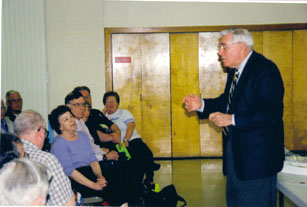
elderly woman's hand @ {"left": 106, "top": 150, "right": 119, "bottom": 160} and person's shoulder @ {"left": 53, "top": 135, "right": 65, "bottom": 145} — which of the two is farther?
elderly woman's hand @ {"left": 106, "top": 150, "right": 119, "bottom": 160}

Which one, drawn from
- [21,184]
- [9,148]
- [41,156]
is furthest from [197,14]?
[21,184]

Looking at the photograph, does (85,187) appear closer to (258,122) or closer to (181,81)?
(258,122)

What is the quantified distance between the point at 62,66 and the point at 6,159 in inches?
166

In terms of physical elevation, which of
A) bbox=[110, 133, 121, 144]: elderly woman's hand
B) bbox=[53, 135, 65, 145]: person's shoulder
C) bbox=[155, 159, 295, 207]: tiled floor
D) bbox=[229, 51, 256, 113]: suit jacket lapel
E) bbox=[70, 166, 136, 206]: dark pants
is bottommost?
bbox=[155, 159, 295, 207]: tiled floor

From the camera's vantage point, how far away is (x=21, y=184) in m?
1.17

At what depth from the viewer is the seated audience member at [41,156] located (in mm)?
1835

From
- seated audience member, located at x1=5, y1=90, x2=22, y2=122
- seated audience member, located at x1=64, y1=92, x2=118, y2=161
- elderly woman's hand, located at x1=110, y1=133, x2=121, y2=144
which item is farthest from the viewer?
seated audience member, located at x1=5, y1=90, x2=22, y2=122

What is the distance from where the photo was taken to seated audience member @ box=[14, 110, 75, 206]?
183cm

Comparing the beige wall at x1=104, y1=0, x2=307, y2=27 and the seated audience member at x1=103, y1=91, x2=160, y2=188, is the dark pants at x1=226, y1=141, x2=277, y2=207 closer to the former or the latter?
the seated audience member at x1=103, y1=91, x2=160, y2=188

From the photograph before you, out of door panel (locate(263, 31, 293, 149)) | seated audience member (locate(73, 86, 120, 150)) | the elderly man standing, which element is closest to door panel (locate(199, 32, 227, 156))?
door panel (locate(263, 31, 293, 149))

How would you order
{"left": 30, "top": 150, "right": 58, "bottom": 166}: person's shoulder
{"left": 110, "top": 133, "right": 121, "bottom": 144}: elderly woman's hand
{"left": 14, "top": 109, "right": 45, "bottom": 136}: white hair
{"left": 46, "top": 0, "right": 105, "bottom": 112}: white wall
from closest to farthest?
{"left": 30, "top": 150, "right": 58, "bottom": 166}: person's shoulder
{"left": 14, "top": 109, "right": 45, "bottom": 136}: white hair
{"left": 110, "top": 133, "right": 121, "bottom": 144}: elderly woman's hand
{"left": 46, "top": 0, "right": 105, "bottom": 112}: white wall

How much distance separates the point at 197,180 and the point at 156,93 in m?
1.88

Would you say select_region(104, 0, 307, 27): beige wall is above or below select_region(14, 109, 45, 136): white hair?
above

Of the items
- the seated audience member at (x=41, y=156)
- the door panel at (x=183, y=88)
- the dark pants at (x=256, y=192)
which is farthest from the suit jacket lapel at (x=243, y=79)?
the door panel at (x=183, y=88)
